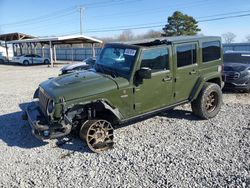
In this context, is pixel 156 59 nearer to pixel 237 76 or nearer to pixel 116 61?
pixel 116 61

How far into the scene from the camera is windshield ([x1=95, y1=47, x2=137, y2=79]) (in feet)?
18.2

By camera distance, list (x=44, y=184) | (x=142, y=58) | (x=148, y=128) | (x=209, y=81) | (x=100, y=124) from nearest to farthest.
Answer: (x=44, y=184) < (x=100, y=124) < (x=142, y=58) < (x=148, y=128) < (x=209, y=81)

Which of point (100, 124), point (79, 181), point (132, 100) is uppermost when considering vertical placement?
point (132, 100)

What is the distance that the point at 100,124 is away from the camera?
519cm

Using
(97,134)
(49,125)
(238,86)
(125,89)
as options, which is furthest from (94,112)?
(238,86)

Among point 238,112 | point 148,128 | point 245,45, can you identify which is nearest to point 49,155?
point 148,128

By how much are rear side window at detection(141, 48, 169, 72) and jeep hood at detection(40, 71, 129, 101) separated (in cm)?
63

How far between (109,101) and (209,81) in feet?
10.0

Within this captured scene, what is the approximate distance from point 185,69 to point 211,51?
1100mm

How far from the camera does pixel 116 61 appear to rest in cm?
589

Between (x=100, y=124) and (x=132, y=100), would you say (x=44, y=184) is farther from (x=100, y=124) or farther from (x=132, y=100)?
(x=132, y=100)

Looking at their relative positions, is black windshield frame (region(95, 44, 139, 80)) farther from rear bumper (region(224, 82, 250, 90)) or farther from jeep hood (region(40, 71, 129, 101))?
rear bumper (region(224, 82, 250, 90))

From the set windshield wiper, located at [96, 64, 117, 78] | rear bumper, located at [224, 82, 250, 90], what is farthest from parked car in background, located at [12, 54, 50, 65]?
windshield wiper, located at [96, 64, 117, 78]

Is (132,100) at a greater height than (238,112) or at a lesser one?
greater
